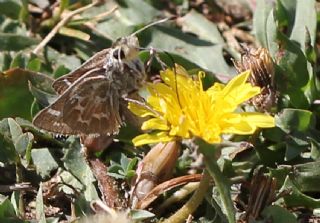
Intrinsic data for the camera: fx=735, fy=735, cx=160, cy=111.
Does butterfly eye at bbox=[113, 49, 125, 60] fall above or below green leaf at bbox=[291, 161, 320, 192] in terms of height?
above

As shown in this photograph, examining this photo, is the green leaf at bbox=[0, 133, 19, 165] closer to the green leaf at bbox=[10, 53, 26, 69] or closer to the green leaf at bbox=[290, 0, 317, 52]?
the green leaf at bbox=[10, 53, 26, 69]

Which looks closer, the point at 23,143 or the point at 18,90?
the point at 23,143

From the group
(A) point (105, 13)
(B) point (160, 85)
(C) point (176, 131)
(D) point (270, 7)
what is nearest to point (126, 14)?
(A) point (105, 13)

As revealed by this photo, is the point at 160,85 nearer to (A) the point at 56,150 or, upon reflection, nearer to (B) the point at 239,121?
(B) the point at 239,121

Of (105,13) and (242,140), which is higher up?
(105,13)

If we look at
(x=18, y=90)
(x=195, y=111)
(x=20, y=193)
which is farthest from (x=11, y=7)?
(x=195, y=111)

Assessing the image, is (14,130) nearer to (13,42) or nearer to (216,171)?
(13,42)

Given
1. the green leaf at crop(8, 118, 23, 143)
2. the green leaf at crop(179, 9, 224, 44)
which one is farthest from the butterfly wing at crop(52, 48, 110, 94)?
the green leaf at crop(179, 9, 224, 44)
